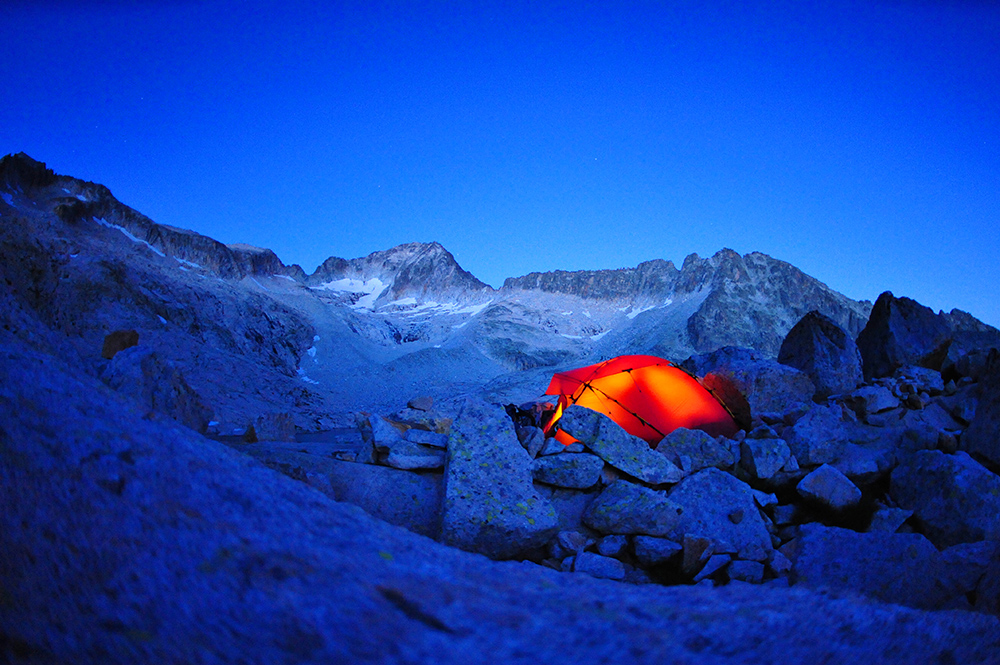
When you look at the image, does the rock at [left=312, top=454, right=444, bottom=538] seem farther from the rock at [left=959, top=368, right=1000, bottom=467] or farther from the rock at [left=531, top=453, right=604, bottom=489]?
the rock at [left=959, top=368, right=1000, bottom=467]

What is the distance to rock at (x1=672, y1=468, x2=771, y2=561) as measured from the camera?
427 cm

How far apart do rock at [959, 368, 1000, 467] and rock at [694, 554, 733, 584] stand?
Answer: 4391mm

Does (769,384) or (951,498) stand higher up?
(769,384)

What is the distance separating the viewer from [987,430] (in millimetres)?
5703

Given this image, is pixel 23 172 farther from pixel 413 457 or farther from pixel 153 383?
pixel 413 457

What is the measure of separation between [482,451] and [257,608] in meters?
3.56

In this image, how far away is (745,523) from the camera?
4465 mm

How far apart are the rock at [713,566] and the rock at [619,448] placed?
103 cm

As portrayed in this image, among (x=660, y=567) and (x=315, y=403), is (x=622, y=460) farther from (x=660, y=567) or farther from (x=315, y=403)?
(x=315, y=403)

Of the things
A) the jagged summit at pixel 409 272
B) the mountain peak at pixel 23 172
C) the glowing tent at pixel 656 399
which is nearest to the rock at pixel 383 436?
the glowing tent at pixel 656 399

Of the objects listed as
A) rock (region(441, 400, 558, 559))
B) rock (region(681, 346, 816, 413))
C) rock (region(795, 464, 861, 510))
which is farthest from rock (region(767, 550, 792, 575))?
rock (region(681, 346, 816, 413))

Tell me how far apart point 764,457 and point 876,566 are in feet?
7.04

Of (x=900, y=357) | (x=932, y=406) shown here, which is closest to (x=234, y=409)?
(x=932, y=406)

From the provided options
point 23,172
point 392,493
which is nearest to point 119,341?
point 392,493
